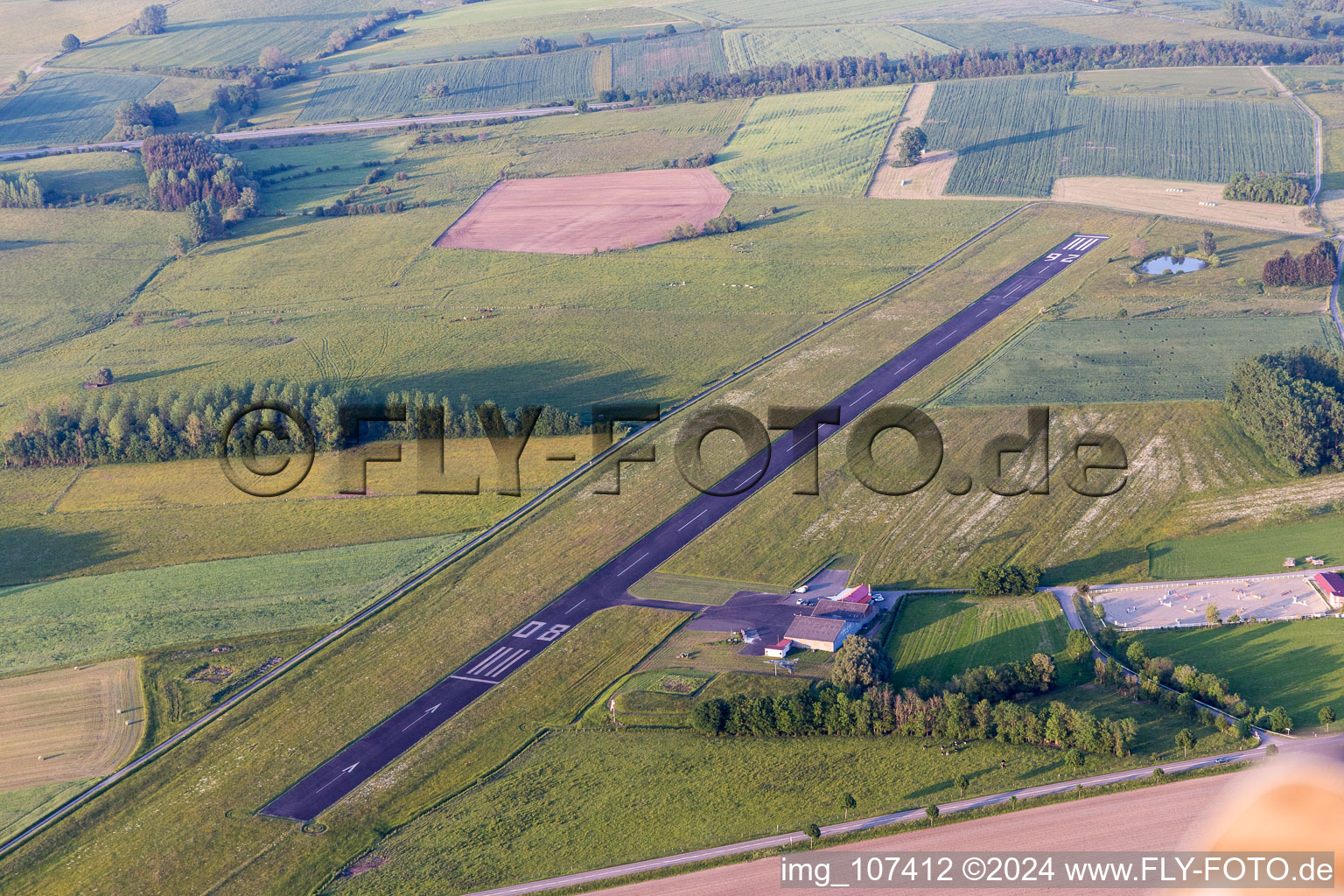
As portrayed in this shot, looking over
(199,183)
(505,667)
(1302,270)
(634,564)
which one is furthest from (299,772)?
(199,183)

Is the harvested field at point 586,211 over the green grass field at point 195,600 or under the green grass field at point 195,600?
over

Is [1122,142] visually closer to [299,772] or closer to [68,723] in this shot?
[299,772]

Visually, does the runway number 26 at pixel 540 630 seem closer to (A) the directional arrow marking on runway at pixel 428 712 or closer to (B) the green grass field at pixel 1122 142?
(A) the directional arrow marking on runway at pixel 428 712

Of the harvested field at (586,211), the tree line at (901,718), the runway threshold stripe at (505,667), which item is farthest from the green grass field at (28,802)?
the harvested field at (586,211)

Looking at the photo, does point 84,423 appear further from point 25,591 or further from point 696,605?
point 696,605

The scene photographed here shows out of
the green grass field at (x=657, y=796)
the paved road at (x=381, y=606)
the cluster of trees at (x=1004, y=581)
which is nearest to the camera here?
the green grass field at (x=657, y=796)

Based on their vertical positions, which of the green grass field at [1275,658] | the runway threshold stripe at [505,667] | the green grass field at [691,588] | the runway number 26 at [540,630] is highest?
the green grass field at [691,588]

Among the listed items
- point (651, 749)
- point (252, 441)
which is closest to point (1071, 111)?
point (252, 441)
